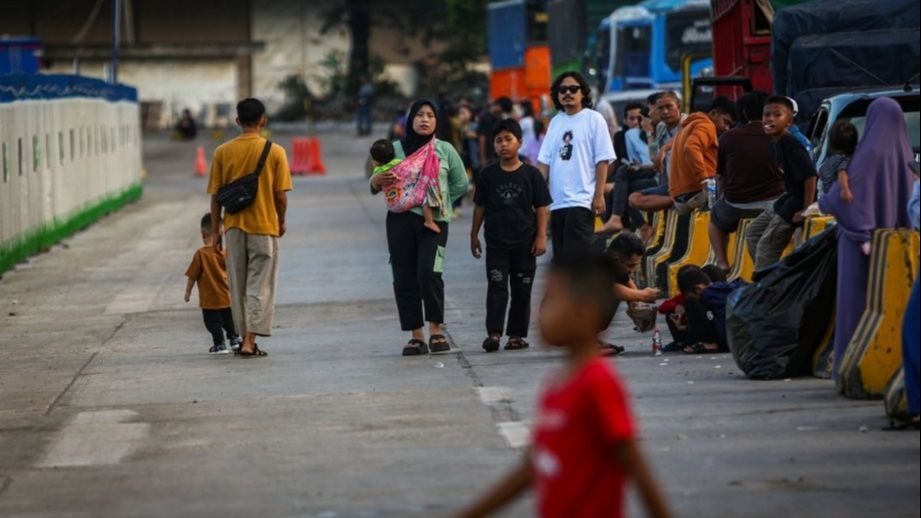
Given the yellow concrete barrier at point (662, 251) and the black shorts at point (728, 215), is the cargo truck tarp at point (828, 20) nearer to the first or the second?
the yellow concrete barrier at point (662, 251)

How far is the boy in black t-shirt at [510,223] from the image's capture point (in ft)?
43.8

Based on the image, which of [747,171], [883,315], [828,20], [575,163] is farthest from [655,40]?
[883,315]

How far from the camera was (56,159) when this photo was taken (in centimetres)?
2850

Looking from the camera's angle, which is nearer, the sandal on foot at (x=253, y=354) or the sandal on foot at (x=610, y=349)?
the sandal on foot at (x=610, y=349)

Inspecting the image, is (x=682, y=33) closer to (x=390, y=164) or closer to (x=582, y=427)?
(x=390, y=164)

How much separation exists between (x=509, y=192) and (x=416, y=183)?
652 millimetres

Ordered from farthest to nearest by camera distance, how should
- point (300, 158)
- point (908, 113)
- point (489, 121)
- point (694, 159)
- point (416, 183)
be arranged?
point (300, 158), point (489, 121), point (694, 159), point (908, 113), point (416, 183)

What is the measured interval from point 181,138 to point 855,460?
6185 cm

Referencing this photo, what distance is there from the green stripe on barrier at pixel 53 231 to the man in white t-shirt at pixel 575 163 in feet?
33.9

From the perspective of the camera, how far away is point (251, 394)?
11.8 m

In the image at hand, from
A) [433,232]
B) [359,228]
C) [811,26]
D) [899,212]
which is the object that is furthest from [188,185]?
[899,212]

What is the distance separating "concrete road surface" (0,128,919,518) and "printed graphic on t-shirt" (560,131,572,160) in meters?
1.43

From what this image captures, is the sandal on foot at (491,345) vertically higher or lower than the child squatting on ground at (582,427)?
lower

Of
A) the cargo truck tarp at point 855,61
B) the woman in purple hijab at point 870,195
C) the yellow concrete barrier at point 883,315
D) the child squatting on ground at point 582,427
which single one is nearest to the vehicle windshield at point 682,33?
the cargo truck tarp at point 855,61
